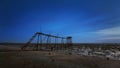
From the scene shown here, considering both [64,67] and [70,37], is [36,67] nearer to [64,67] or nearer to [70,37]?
[64,67]

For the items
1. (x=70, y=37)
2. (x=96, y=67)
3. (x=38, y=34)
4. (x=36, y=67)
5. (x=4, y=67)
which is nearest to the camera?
(x=4, y=67)

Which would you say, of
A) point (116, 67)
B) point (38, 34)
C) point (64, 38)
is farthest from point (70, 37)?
point (116, 67)

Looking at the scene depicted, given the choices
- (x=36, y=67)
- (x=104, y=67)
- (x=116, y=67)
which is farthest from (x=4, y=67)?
(x=116, y=67)

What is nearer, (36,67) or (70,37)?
(36,67)

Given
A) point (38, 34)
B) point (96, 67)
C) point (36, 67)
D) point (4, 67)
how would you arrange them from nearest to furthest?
point (4, 67) → point (36, 67) → point (96, 67) → point (38, 34)

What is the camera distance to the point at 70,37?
6950cm

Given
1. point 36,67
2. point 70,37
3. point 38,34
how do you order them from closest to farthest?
1. point 36,67
2. point 38,34
3. point 70,37

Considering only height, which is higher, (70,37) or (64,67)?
(70,37)

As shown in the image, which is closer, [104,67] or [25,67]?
[25,67]

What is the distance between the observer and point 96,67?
44.4 ft

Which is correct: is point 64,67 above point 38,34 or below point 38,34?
below

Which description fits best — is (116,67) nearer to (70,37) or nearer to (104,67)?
(104,67)

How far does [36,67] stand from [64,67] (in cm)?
272

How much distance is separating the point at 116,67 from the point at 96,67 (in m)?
2.57
